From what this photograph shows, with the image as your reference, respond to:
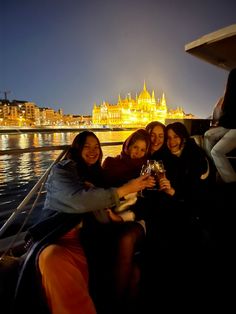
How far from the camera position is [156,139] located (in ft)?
10.0

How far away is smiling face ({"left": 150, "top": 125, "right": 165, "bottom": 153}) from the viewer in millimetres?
3057

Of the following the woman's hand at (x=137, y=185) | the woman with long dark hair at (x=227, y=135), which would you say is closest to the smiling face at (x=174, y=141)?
the woman with long dark hair at (x=227, y=135)

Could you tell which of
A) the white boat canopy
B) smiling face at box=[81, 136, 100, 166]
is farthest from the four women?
the white boat canopy

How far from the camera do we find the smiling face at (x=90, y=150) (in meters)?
2.22

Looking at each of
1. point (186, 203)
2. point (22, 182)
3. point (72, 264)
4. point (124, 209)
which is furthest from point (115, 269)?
point (22, 182)

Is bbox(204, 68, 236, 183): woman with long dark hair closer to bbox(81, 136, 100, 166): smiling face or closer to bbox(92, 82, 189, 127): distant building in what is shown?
bbox(81, 136, 100, 166): smiling face

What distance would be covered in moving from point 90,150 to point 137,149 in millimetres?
551

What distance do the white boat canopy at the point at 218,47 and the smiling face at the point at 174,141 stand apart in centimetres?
130

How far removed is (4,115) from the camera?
11375 centimetres

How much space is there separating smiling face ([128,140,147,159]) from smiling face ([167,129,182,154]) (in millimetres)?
410

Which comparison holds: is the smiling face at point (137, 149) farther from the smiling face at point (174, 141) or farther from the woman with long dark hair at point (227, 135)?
the woman with long dark hair at point (227, 135)

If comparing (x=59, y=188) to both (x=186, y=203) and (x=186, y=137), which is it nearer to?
(x=186, y=203)

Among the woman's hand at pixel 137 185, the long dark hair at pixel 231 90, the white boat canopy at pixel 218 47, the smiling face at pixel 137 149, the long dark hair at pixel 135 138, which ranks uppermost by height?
the white boat canopy at pixel 218 47

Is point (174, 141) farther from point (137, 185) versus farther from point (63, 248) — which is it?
point (63, 248)
